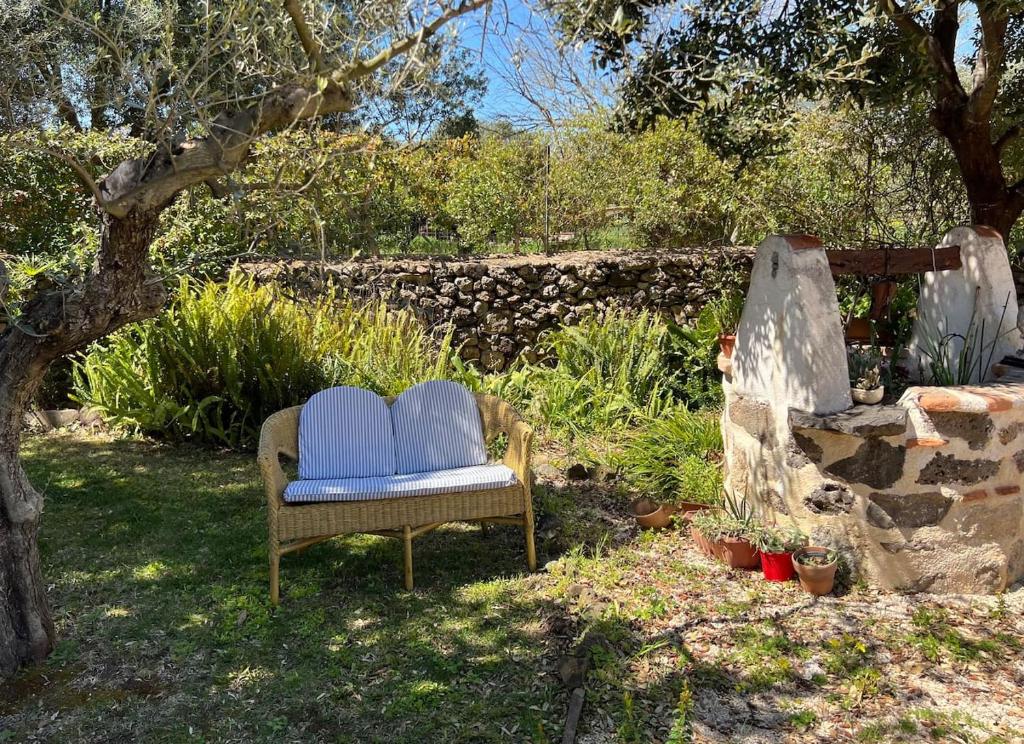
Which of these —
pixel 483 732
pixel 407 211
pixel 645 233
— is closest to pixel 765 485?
pixel 483 732

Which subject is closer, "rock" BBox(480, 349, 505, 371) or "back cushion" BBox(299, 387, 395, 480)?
"back cushion" BBox(299, 387, 395, 480)

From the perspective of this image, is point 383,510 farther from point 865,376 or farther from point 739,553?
point 865,376

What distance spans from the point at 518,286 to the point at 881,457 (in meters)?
4.50

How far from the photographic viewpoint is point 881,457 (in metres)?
3.61

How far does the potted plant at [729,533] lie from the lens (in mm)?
3977

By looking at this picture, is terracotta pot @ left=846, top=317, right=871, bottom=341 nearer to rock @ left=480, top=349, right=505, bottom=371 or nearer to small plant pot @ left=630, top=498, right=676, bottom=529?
small plant pot @ left=630, top=498, right=676, bottom=529

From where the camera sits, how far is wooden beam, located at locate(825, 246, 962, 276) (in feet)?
13.0

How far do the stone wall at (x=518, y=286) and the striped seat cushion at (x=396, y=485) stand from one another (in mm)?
3254

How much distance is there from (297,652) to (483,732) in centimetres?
96

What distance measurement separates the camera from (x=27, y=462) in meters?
5.69

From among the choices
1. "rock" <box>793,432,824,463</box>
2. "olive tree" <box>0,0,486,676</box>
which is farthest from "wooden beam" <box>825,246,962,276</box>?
"olive tree" <box>0,0,486,676</box>

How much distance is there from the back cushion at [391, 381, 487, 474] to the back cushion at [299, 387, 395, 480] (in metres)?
0.08

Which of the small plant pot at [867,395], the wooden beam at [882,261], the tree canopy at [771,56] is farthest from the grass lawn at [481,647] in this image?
the tree canopy at [771,56]

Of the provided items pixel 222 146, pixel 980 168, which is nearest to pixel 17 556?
pixel 222 146
